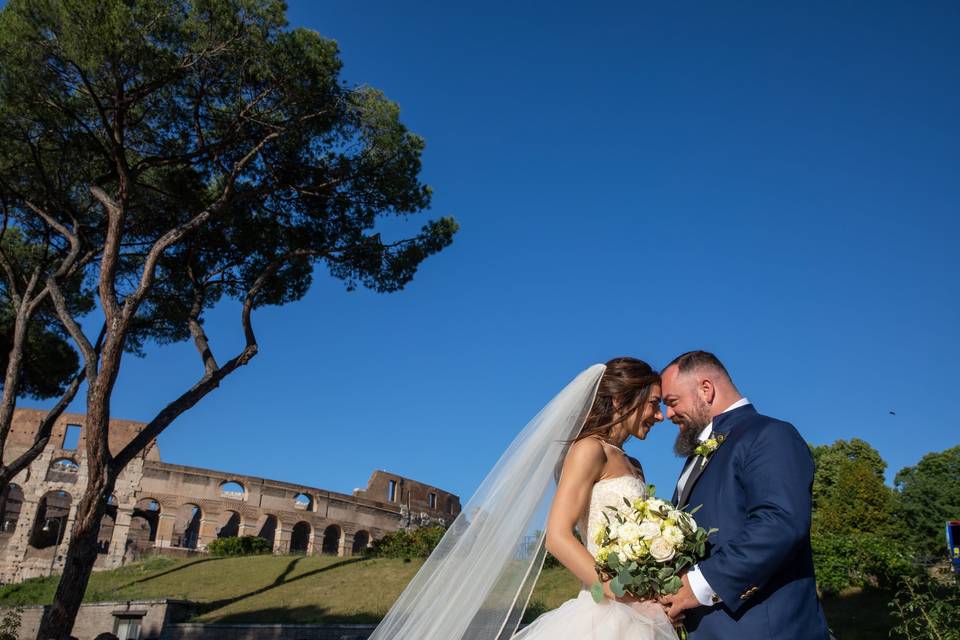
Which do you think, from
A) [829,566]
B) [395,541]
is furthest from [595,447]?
[395,541]

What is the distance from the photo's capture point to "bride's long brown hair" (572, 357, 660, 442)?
316cm

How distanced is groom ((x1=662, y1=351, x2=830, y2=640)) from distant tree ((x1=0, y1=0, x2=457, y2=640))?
9253mm

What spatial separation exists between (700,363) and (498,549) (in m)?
1.17

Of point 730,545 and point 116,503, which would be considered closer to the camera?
point 730,545

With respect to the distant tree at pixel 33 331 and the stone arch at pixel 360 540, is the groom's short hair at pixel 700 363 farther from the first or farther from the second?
the stone arch at pixel 360 540

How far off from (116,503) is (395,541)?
1811 centimetres

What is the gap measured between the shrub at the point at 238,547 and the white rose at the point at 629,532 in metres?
27.6

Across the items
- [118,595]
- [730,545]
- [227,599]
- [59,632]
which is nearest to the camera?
[730,545]

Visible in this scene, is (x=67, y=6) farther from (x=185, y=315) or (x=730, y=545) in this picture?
(x=730, y=545)

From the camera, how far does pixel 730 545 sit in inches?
94.4

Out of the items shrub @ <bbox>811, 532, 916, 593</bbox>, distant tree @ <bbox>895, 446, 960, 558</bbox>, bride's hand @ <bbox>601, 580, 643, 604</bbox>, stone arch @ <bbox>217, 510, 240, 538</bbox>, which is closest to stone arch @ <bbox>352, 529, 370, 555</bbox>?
stone arch @ <bbox>217, 510, 240, 538</bbox>

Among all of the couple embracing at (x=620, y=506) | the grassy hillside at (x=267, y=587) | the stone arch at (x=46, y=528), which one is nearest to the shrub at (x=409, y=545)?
the grassy hillside at (x=267, y=587)

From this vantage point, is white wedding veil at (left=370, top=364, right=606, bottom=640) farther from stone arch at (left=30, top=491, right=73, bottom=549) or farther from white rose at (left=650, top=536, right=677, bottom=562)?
stone arch at (left=30, top=491, right=73, bottom=549)

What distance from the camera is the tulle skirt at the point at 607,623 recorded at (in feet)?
8.29
